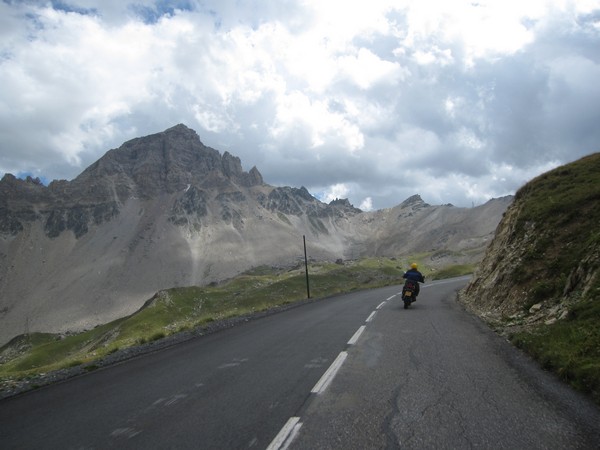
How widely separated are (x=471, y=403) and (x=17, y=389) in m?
10.6

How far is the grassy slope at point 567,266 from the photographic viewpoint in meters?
7.96

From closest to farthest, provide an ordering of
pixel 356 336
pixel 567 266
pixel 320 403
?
pixel 320 403, pixel 356 336, pixel 567 266

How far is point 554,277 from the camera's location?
14531 mm

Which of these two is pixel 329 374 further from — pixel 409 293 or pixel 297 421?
pixel 409 293

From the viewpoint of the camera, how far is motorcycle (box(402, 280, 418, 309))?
821 inches

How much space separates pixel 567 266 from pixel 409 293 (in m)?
7.82

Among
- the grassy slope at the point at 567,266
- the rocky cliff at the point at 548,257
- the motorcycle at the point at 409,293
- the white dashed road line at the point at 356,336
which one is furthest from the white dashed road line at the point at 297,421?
the motorcycle at the point at 409,293

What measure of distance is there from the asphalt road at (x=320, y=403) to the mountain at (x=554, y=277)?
772mm

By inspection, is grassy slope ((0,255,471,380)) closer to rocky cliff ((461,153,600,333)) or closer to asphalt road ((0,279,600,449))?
rocky cliff ((461,153,600,333))

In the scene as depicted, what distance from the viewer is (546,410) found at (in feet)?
19.3

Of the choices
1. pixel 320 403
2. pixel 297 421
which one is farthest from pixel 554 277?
pixel 297 421

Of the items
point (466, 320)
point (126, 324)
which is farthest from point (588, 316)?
point (126, 324)

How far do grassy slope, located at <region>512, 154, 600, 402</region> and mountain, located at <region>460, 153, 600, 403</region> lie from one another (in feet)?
0.06

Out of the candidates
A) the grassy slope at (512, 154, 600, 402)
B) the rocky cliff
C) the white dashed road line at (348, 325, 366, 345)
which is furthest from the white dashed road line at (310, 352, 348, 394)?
the rocky cliff
